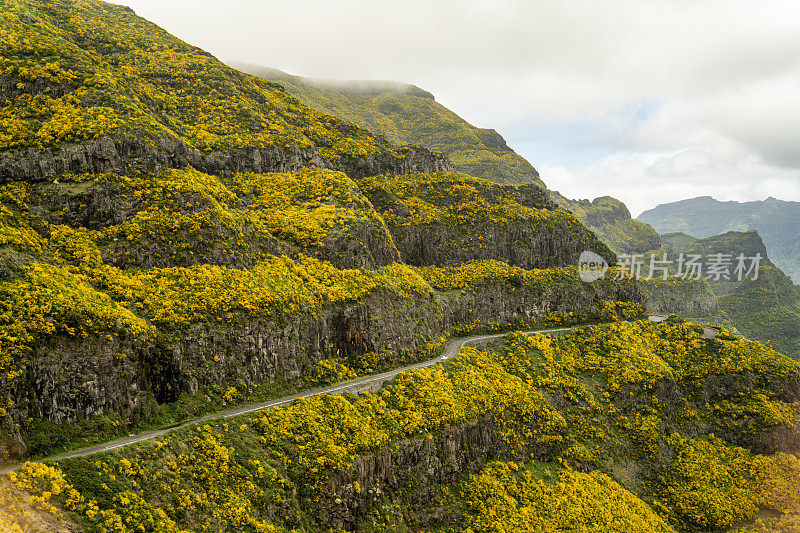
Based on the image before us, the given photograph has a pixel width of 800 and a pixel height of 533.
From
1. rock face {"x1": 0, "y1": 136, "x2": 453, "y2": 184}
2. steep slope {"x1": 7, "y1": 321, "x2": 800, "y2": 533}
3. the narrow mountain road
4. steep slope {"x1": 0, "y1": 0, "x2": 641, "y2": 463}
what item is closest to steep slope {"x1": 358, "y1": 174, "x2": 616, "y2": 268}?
steep slope {"x1": 0, "y1": 0, "x2": 641, "y2": 463}

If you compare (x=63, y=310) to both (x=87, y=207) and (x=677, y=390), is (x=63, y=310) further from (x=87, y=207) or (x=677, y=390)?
(x=677, y=390)

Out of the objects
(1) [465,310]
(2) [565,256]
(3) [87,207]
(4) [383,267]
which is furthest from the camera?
(2) [565,256]

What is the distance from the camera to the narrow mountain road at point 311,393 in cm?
3366

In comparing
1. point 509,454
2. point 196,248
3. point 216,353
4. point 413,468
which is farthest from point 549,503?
point 196,248

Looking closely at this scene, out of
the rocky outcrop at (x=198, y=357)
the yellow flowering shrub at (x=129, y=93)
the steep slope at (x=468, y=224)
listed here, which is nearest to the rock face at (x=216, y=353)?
the rocky outcrop at (x=198, y=357)

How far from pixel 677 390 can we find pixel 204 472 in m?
83.5

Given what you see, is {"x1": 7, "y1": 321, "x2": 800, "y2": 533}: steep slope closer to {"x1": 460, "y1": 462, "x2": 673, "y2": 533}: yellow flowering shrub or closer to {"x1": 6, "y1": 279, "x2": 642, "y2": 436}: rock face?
{"x1": 460, "y1": 462, "x2": 673, "y2": 533}: yellow flowering shrub

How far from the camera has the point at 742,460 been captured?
71.7 m

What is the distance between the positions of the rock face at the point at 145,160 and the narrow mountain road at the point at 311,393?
36243 mm

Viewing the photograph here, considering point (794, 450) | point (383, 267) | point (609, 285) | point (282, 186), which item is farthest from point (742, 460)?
point (282, 186)

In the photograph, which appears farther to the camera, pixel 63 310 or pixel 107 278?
pixel 107 278

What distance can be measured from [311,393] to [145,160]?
41312mm

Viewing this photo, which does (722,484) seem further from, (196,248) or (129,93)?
(129,93)

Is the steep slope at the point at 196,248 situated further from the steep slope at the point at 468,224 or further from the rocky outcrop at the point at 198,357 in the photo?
the steep slope at the point at 468,224
